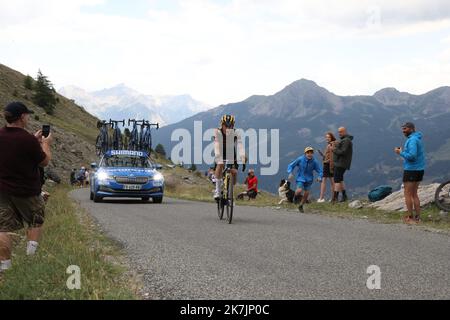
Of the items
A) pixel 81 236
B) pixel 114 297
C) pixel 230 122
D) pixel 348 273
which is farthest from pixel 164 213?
pixel 114 297

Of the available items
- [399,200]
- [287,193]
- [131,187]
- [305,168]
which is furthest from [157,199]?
[399,200]

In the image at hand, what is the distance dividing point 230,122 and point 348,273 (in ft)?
19.7

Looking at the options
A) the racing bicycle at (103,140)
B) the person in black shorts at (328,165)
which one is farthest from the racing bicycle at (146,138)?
the person in black shorts at (328,165)

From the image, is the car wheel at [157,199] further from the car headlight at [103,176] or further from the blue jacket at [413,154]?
the blue jacket at [413,154]

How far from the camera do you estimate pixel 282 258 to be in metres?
6.96

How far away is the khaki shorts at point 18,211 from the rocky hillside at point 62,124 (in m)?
39.4

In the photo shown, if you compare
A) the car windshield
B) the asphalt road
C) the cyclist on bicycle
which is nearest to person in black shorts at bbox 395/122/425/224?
the asphalt road

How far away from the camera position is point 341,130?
52.7ft

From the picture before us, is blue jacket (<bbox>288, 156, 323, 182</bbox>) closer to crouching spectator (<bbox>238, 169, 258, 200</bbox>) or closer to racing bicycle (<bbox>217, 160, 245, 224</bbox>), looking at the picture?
racing bicycle (<bbox>217, 160, 245, 224</bbox>)

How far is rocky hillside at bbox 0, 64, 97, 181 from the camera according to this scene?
5433 centimetres

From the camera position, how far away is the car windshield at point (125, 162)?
19650 mm

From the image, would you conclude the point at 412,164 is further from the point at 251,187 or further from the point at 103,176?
the point at 251,187
